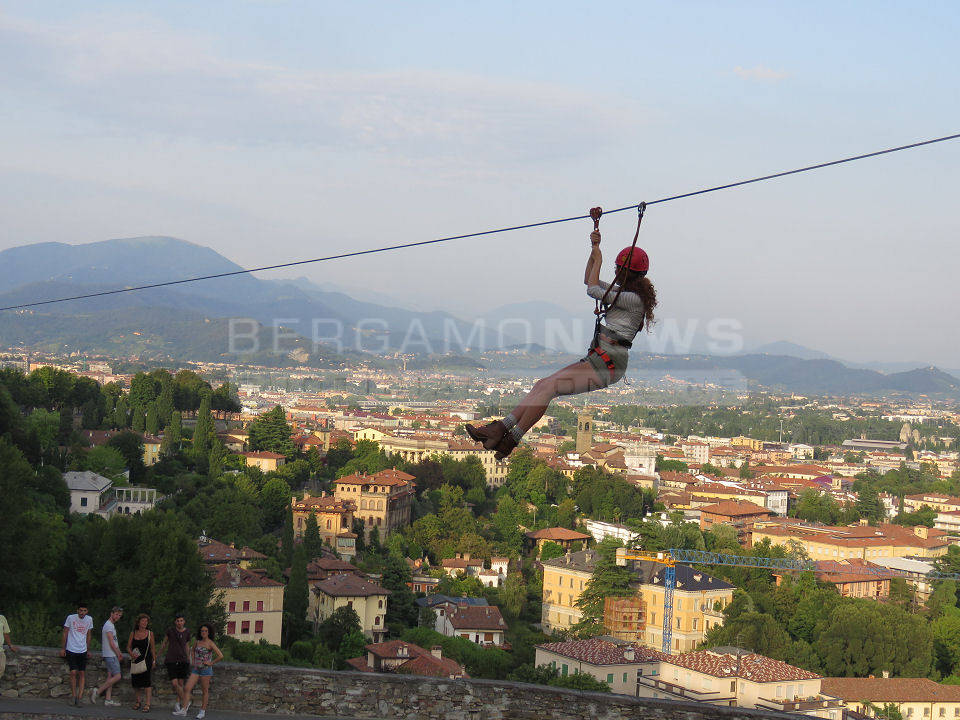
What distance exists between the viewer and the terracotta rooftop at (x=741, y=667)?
2098cm

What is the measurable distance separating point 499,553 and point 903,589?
1473 cm

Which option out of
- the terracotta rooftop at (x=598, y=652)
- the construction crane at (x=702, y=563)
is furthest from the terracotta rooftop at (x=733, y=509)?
the terracotta rooftop at (x=598, y=652)

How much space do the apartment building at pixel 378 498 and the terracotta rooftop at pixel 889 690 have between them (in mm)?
19978

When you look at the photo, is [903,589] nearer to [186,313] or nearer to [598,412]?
[598,412]

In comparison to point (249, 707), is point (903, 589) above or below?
below

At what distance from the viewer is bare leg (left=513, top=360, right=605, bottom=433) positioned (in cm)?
423

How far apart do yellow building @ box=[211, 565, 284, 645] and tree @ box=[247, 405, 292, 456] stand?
2542cm

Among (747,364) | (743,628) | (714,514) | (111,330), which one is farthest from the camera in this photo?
(747,364)

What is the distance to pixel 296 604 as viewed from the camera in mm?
22578

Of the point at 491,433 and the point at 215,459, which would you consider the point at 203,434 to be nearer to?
the point at 215,459

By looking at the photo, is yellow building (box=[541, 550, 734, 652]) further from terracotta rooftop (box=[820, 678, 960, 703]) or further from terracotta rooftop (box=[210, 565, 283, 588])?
terracotta rooftop (box=[210, 565, 283, 588])

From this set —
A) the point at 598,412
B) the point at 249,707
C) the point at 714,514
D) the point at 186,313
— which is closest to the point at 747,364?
the point at 598,412

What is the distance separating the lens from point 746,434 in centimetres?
11412

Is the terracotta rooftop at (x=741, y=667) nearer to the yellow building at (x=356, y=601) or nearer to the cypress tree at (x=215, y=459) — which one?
the yellow building at (x=356, y=601)
